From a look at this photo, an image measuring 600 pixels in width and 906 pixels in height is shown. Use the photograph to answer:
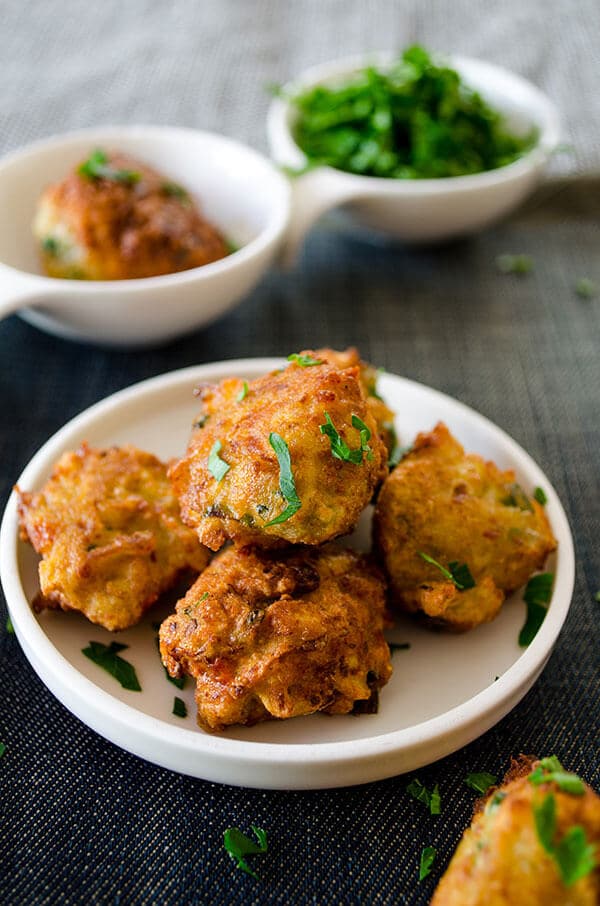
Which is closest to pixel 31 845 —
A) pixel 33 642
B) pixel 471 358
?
pixel 33 642

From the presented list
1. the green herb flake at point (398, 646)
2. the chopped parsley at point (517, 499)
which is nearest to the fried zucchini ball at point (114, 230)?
the chopped parsley at point (517, 499)

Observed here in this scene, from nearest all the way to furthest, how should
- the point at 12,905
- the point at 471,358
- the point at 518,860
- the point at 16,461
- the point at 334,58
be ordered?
the point at 518,860, the point at 12,905, the point at 16,461, the point at 471,358, the point at 334,58

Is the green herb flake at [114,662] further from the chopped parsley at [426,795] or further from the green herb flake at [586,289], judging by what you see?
the green herb flake at [586,289]

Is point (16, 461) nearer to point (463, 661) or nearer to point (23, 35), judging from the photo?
point (463, 661)

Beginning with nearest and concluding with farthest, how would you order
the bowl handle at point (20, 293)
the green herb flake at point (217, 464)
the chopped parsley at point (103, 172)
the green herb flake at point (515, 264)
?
1. the green herb flake at point (217, 464)
2. the bowl handle at point (20, 293)
3. the chopped parsley at point (103, 172)
4. the green herb flake at point (515, 264)

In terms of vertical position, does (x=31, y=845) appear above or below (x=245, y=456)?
below

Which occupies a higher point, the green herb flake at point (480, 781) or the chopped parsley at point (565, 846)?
the chopped parsley at point (565, 846)
